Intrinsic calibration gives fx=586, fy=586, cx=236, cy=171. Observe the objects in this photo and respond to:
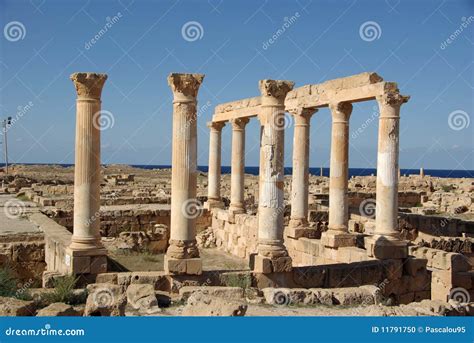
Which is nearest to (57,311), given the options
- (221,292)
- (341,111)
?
(221,292)

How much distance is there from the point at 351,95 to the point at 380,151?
6.93ft

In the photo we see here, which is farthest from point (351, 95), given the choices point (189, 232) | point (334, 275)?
point (189, 232)

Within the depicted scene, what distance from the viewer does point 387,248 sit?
16094mm

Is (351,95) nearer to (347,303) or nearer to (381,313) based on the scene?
(347,303)

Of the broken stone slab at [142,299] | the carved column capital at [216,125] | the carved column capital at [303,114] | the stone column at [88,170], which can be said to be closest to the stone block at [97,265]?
the stone column at [88,170]

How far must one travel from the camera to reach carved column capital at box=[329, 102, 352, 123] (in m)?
18.0

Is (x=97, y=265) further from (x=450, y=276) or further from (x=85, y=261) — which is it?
(x=450, y=276)

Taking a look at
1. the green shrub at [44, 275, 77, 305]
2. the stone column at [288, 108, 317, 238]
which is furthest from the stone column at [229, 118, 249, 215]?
the green shrub at [44, 275, 77, 305]

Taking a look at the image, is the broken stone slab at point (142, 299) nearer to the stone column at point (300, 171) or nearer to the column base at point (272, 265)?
the column base at point (272, 265)

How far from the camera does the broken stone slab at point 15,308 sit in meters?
8.88

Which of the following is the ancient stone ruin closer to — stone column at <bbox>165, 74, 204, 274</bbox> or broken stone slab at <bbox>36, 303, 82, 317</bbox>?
stone column at <bbox>165, 74, 204, 274</bbox>

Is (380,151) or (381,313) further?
(380,151)

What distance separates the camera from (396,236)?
1636 centimetres

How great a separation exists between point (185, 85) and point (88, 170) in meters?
2.93
